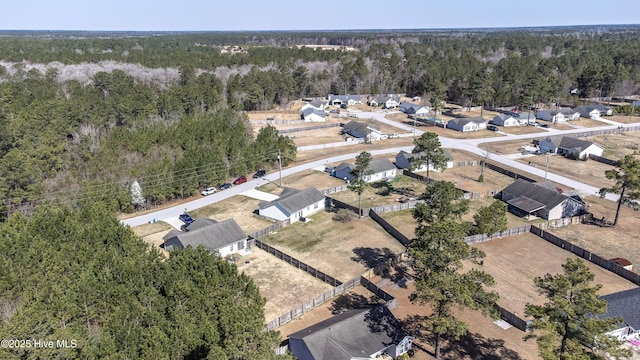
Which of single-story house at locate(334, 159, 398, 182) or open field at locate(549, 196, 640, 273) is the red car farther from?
open field at locate(549, 196, 640, 273)

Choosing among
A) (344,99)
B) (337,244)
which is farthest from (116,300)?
(344,99)

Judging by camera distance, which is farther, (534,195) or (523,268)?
(534,195)

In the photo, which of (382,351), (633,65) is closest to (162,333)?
(382,351)

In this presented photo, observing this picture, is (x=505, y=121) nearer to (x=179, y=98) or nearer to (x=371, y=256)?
(x=371, y=256)

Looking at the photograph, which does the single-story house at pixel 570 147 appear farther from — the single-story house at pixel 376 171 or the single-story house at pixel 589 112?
the single-story house at pixel 589 112

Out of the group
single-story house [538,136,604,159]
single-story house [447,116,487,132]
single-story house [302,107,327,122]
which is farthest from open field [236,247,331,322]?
single-story house [302,107,327,122]

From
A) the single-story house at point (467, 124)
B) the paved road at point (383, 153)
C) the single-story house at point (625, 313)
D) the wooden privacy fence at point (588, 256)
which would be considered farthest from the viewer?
the single-story house at point (467, 124)

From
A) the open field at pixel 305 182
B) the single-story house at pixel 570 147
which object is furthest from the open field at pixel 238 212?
the single-story house at pixel 570 147
